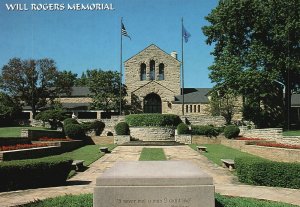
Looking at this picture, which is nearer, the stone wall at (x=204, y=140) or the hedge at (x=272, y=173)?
the hedge at (x=272, y=173)

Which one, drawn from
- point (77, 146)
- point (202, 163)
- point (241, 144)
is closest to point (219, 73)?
point (241, 144)

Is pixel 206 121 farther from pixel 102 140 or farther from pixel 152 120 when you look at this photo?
pixel 102 140

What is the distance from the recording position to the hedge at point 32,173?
36.4ft

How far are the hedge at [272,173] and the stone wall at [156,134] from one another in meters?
28.7

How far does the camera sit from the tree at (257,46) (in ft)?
119

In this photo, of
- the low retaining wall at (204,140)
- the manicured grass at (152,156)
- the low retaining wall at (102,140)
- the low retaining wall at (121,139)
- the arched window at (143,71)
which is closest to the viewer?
the manicured grass at (152,156)

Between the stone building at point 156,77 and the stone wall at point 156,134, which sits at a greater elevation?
the stone building at point 156,77

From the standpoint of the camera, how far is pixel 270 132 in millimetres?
31250

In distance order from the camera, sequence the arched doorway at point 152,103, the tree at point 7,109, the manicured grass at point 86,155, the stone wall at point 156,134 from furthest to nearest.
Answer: the arched doorway at point 152,103, the tree at point 7,109, the stone wall at point 156,134, the manicured grass at point 86,155

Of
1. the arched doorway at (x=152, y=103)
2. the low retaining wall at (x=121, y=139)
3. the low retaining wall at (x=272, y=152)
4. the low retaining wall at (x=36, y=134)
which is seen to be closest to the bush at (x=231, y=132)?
the low retaining wall at (x=272, y=152)

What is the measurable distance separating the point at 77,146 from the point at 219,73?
17.2 meters

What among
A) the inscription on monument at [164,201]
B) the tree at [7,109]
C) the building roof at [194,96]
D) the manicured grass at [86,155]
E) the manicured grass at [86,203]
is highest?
the building roof at [194,96]

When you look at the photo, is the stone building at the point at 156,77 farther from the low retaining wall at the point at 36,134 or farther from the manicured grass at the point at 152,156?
the manicured grass at the point at 152,156

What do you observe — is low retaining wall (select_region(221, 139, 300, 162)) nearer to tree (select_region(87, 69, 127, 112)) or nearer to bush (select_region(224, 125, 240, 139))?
bush (select_region(224, 125, 240, 139))
